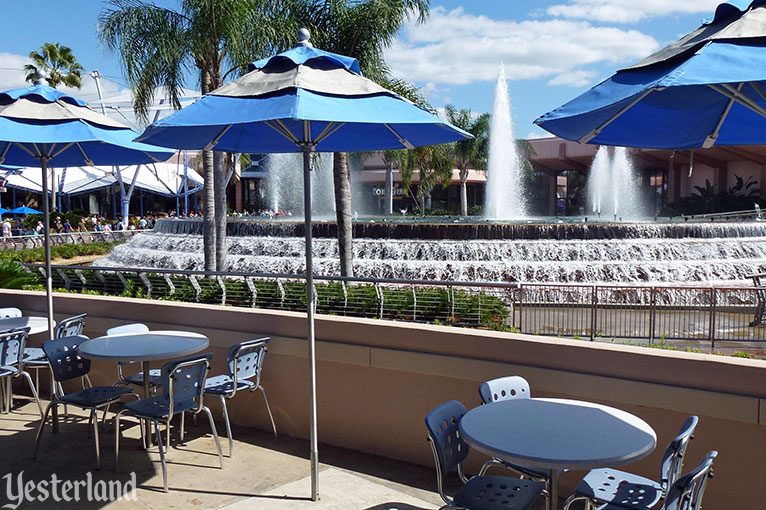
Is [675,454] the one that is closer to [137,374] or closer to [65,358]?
[137,374]

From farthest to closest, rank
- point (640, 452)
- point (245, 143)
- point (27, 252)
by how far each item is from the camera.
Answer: point (27, 252), point (245, 143), point (640, 452)

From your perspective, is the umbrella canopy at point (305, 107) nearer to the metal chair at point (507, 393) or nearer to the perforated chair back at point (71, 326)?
the metal chair at point (507, 393)

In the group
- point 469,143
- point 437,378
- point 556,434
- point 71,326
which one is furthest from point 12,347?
point 469,143

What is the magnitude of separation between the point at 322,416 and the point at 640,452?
130 inches

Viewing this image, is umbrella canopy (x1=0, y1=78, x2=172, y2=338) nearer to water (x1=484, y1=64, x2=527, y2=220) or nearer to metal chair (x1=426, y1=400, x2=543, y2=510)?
metal chair (x1=426, y1=400, x2=543, y2=510)

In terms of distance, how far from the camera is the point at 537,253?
59.6ft

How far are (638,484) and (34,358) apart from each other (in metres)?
5.89

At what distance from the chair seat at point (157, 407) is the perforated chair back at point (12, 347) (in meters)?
1.71

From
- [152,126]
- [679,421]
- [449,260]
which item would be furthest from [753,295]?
[152,126]

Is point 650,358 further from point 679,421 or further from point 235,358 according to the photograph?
point 235,358

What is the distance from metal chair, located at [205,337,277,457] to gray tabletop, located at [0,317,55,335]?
2386 mm

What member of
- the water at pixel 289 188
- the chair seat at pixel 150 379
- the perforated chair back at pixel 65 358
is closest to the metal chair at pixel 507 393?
the chair seat at pixel 150 379

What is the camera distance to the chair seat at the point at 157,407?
199 inches

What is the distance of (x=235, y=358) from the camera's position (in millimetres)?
5480
